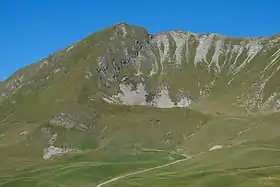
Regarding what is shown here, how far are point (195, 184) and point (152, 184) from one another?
17751mm

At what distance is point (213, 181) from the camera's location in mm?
189125

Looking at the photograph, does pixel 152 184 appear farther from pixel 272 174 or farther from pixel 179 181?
pixel 272 174

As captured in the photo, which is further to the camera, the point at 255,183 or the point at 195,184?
the point at 195,184

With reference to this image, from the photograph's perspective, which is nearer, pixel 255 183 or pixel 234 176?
pixel 255 183

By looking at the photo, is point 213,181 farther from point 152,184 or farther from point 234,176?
point 152,184

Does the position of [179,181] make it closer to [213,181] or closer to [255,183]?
[213,181]

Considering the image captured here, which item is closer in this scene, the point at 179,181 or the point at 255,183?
the point at 255,183

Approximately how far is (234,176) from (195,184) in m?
15.6

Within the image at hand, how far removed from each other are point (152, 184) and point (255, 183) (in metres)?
40.3

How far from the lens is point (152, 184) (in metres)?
198

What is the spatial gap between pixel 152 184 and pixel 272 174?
45.4 meters

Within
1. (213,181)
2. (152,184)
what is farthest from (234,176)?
(152,184)

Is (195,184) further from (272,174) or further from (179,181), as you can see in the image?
(272,174)

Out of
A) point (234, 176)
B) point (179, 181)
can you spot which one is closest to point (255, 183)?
point (234, 176)
